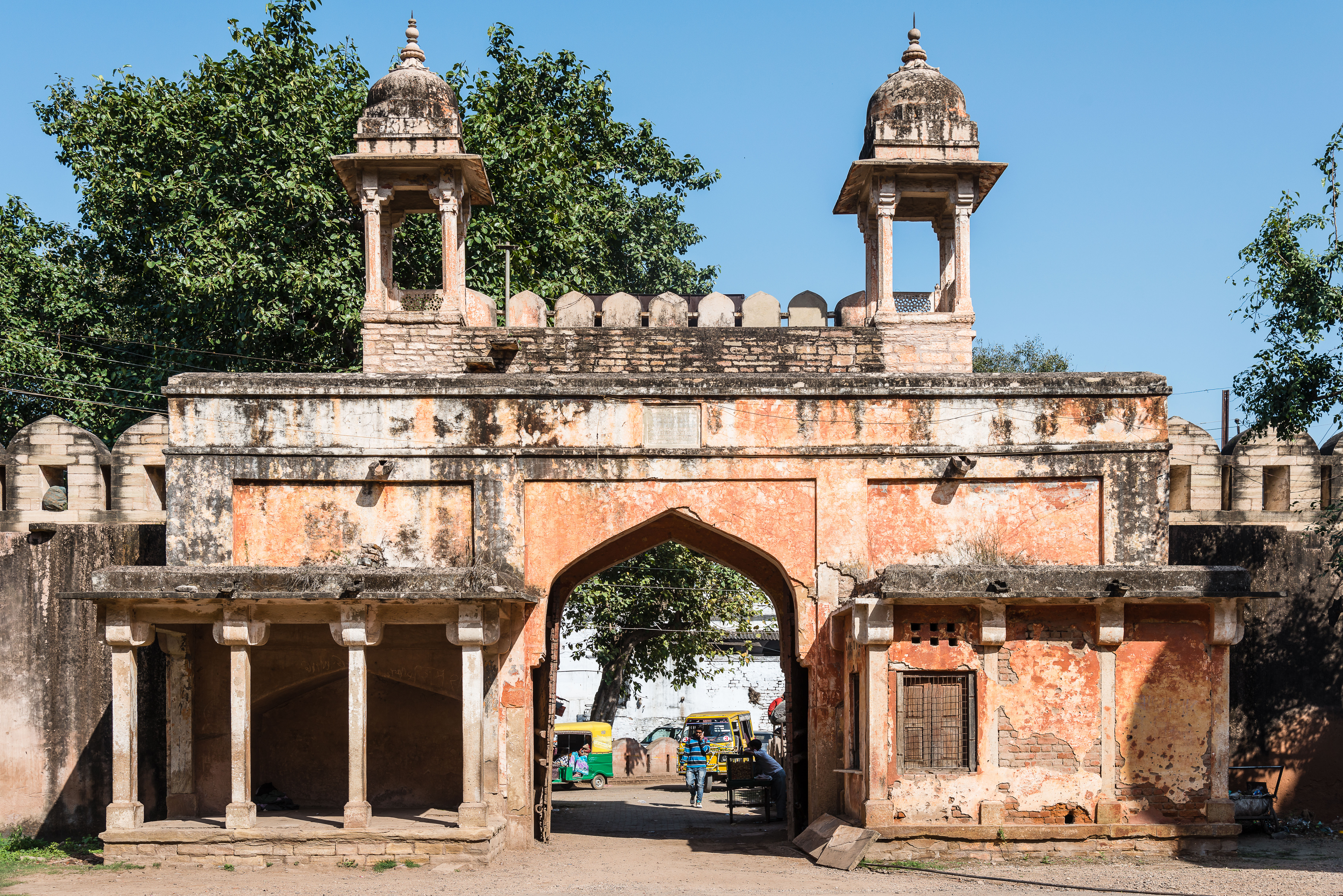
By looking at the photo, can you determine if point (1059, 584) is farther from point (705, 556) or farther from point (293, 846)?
point (293, 846)

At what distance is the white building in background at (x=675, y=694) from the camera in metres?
33.2

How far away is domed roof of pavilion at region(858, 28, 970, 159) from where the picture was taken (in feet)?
51.2

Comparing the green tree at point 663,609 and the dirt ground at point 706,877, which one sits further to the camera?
the green tree at point 663,609

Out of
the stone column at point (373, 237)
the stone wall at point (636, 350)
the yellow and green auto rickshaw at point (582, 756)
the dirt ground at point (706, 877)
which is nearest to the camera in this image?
the dirt ground at point (706, 877)

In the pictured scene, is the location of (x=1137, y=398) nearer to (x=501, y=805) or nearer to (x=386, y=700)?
(x=501, y=805)

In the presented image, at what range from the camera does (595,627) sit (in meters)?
22.7

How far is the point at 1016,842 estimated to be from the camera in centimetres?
1187

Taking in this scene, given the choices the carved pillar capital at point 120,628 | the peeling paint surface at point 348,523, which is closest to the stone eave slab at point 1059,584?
the peeling paint surface at point 348,523

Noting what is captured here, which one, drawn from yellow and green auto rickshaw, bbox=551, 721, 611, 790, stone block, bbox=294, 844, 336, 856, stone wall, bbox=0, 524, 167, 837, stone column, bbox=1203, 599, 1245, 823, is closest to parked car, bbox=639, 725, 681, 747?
yellow and green auto rickshaw, bbox=551, 721, 611, 790

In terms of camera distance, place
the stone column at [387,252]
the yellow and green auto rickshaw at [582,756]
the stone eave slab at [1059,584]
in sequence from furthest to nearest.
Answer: the yellow and green auto rickshaw at [582,756] → the stone column at [387,252] → the stone eave slab at [1059,584]

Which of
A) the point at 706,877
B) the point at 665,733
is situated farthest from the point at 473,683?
the point at 665,733

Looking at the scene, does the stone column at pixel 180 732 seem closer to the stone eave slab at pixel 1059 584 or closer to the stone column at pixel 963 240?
the stone eave slab at pixel 1059 584

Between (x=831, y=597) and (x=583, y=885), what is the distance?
3.95m

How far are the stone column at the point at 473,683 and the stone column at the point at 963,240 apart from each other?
675cm
